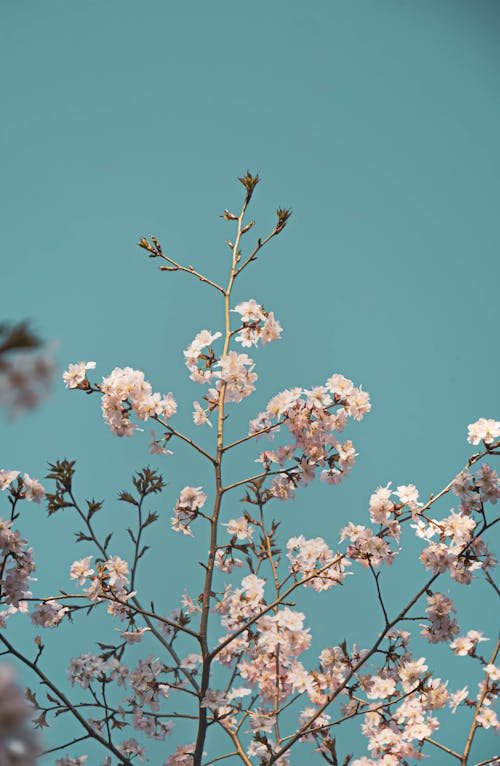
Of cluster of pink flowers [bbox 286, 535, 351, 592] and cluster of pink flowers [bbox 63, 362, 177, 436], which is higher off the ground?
cluster of pink flowers [bbox 63, 362, 177, 436]

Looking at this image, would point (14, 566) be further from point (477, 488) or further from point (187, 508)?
point (477, 488)

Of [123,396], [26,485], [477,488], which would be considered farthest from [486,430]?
[26,485]

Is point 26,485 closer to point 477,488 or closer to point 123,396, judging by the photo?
point 123,396

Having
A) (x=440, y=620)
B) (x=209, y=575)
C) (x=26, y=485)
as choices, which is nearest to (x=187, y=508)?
(x=209, y=575)

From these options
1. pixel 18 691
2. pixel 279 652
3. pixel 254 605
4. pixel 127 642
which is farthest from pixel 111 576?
pixel 18 691

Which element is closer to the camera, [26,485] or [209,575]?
[209,575]

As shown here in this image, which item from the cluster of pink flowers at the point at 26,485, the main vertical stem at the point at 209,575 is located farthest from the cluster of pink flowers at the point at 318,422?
the cluster of pink flowers at the point at 26,485

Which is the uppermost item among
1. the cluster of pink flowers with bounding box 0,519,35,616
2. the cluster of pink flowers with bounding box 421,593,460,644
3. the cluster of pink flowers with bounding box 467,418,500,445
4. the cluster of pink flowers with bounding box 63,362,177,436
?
the cluster of pink flowers with bounding box 63,362,177,436

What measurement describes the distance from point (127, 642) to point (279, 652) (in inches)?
23.5

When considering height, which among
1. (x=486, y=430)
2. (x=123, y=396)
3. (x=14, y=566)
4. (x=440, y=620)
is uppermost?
(x=123, y=396)

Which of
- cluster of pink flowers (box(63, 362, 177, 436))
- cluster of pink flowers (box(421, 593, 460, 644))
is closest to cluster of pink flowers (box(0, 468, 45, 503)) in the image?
cluster of pink flowers (box(63, 362, 177, 436))

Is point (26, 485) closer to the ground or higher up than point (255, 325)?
closer to the ground

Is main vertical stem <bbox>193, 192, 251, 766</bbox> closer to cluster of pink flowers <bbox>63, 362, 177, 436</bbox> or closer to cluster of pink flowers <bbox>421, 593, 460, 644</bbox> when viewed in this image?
cluster of pink flowers <bbox>63, 362, 177, 436</bbox>

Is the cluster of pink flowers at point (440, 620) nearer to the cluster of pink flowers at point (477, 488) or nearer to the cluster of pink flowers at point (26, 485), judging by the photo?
the cluster of pink flowers at point (477, 488)
